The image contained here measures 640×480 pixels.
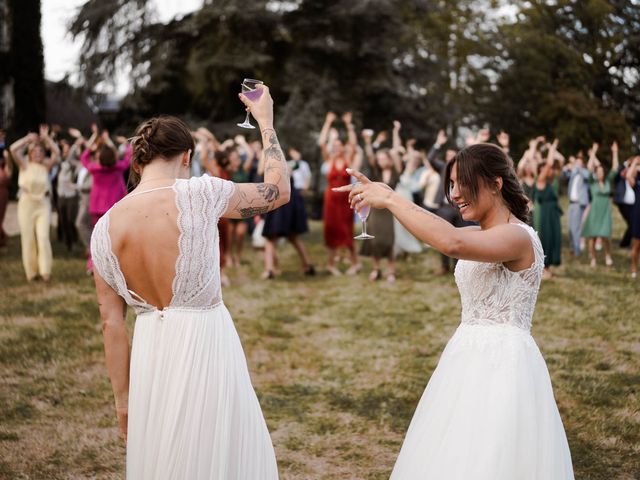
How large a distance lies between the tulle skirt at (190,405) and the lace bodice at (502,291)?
1.02 m

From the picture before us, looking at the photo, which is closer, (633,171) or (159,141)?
(159,141)

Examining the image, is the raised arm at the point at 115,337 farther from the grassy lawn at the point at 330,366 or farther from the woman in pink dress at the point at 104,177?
the woman in pink dress at the point at 104,177

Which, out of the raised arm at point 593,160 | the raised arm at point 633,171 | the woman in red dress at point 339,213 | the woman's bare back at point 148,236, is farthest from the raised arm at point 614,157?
the woman's bare back at point 148,236

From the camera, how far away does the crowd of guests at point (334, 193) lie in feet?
34.1

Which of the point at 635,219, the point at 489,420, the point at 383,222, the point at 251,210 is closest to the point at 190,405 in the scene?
the point at 251,210

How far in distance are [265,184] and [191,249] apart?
437 millimetres

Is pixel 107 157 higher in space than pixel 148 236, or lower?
higher

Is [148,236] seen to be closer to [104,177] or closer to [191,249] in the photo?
[191,249]

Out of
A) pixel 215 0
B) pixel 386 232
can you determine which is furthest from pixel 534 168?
pixel 215 0

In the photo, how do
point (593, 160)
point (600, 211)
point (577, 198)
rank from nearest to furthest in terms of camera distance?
point (600, 211) < point (593, 160) < point (577, 198)

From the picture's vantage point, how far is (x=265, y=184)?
9.41ft

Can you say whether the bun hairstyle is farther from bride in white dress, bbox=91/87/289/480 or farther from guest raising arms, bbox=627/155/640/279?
guest raising arms, bbox=627/155/640/279

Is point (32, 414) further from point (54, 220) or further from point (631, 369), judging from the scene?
point (54, 220)

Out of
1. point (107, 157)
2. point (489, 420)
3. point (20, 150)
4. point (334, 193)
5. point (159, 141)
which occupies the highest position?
point (20, 150)
